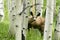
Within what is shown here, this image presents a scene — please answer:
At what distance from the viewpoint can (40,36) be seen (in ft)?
17.7

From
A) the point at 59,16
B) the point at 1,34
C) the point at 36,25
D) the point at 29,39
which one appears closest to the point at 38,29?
the point at 36,25

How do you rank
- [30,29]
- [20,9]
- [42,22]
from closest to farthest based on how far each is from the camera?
[20,9] < [42,22] < [30,29]

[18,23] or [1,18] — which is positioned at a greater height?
[18,23]

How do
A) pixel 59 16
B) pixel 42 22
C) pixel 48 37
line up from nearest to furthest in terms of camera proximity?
pixel 48 37, pixel 59 16, pixel 42 22

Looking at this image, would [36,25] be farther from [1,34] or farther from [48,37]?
[48,37]

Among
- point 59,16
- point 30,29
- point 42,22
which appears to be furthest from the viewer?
point 30,29

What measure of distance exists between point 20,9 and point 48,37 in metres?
0.67

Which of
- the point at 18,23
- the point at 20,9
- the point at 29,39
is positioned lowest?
the point at 29,39

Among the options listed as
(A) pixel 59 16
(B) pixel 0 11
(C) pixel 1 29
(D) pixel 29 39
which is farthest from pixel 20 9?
(B) pixel 0 11

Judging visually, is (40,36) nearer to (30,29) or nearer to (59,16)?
(30,29)

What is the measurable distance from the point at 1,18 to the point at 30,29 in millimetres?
1546

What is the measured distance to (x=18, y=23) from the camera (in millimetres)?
3436

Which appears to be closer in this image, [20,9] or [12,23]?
[20,9]

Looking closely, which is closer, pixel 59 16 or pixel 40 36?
pixel 59 16
